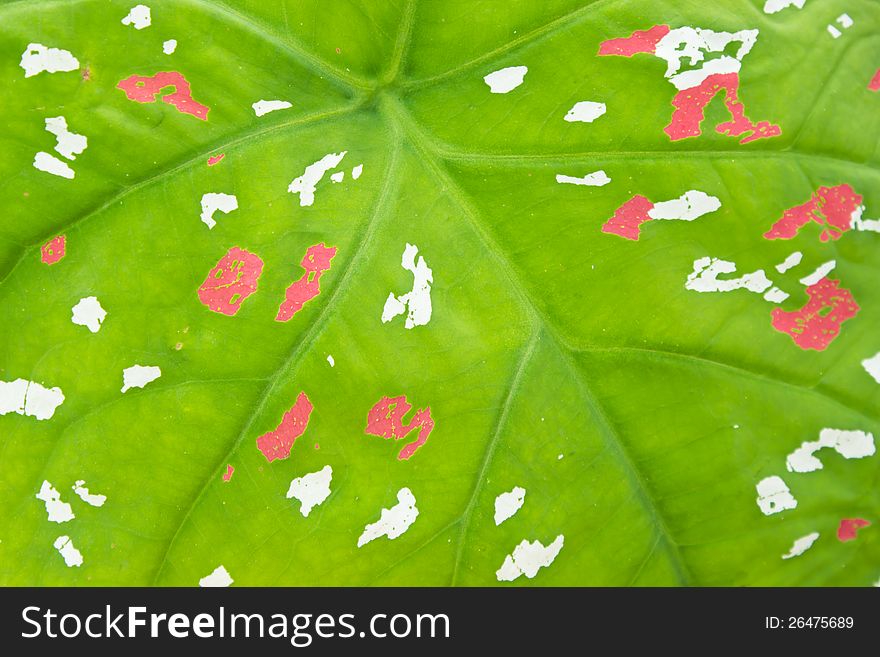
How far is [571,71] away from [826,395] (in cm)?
49

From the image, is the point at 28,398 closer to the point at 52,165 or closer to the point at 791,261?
the point at 52,165

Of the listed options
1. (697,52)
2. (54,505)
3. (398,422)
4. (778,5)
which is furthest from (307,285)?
(778,5)

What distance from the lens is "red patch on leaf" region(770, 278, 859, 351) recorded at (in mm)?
927

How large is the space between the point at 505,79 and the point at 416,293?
266mm

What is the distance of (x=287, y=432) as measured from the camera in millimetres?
923

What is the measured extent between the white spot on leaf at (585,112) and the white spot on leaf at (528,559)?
49 cm

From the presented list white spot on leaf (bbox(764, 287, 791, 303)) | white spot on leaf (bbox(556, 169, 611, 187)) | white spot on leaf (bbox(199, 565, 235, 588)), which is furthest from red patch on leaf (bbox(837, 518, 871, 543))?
white spot on leaf (bbox(199, 565, 235, 588))

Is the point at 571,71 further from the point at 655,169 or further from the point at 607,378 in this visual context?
the point at 607,378

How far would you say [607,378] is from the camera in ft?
3.03

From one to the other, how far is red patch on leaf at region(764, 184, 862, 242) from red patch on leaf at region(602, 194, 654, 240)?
15 cm

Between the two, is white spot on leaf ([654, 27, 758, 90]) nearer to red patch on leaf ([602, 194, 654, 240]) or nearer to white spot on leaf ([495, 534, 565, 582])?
red patch on leaf ([602, 194, 654, 240])

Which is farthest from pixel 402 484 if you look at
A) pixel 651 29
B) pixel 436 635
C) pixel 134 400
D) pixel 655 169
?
pixel 651 29

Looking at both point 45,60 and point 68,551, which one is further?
point 68,551

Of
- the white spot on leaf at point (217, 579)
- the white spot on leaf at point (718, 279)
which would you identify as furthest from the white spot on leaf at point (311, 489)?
the white spot on leaf at point (718, 279)
